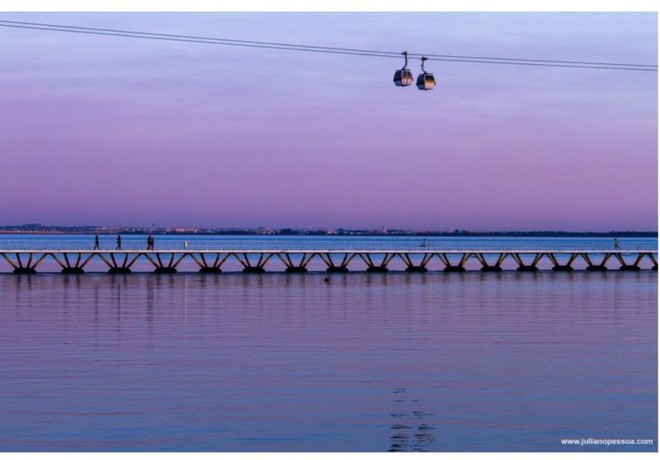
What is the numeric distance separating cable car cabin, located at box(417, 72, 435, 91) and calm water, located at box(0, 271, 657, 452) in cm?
633

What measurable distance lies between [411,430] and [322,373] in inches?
221

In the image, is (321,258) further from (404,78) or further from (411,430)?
(411,430)

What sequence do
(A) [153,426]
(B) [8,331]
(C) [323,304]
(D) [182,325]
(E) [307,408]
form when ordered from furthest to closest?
(C) [323,304] → (D) [182,325] → (B) [8,331] → (E) [307,408] → (A) [153,426]

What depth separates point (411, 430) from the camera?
619 inches

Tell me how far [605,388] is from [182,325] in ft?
45.2

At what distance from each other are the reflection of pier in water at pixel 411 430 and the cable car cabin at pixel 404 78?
52.5 feet

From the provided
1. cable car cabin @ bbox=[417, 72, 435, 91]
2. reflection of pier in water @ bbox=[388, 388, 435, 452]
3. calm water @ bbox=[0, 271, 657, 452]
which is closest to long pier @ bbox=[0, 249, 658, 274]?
calm water @ bbox=[0, 271, 657, 452]

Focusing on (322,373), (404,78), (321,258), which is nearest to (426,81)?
(404,78)

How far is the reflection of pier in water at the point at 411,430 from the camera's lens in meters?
14.7

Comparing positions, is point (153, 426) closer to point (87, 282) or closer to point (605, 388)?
point (605, 388)

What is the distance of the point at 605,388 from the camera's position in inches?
770

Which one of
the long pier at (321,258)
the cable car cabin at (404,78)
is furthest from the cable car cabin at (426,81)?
the long pier at (321,258)

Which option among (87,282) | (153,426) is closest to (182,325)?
(153,426)

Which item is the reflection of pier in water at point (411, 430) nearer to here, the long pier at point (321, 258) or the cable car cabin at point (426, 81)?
the cable car cabin at point (426, 81)
